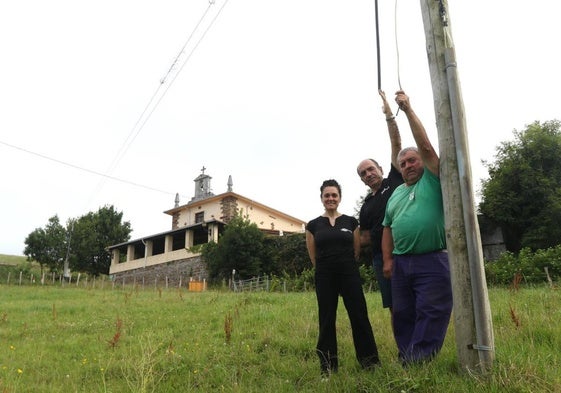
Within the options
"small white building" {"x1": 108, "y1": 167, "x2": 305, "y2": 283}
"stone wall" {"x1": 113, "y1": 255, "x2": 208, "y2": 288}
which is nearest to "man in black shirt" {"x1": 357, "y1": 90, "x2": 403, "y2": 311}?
"stone wall" {"x1": 113, "y1": 255, "x2": 208, "y2": 288}

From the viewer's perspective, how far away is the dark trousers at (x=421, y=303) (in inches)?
121

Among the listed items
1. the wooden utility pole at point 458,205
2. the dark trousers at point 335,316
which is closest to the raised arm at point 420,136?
the wooden utility pole at point 458,205

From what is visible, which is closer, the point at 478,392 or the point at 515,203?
the point at 478,392

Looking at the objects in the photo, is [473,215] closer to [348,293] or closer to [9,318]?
[348,293]

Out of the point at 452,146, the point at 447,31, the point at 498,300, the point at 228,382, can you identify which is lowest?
the point at 228,382

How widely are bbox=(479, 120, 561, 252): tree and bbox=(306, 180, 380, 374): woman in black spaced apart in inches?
691

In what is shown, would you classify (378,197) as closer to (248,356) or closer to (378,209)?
(378,209)

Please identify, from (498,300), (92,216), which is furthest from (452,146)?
(92,216)

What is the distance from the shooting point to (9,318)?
372 inches

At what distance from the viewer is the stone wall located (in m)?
27.9

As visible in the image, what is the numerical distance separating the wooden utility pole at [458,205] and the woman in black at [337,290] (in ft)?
3.30

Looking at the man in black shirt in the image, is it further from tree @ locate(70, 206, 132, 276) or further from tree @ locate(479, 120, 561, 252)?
tree @ locate(70, 206, 132, 276)

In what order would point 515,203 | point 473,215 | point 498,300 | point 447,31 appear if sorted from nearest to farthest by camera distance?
point 473,215, point 447,31, point 498,300, point 515,203

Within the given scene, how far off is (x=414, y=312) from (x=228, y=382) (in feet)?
5.70
